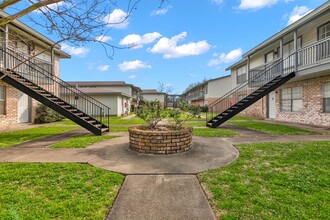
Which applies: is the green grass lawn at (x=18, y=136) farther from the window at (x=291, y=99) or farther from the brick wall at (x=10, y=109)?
the window at (x=291, y=99)

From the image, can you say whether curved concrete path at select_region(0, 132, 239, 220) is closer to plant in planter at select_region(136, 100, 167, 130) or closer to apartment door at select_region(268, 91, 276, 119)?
plant in planter at select_region(136, 100, 167, 130)

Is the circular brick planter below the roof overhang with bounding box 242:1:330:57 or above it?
below

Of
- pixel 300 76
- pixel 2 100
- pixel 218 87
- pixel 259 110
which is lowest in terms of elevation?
pixel 259 110

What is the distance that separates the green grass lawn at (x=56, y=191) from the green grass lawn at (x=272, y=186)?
5.58 ft

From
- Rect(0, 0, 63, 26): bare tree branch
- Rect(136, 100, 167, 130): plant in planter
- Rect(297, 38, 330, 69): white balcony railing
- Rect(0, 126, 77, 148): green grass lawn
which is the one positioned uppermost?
Rect(297, 38, 330, 69): white balcony railing

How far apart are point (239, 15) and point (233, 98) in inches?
472

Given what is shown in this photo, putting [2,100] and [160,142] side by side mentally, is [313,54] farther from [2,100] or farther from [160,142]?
[2,100]

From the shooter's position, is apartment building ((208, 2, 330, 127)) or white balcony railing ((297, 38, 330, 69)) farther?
apartment building ((208, 2, 330, 127))

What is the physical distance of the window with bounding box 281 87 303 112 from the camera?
13367 millimetres

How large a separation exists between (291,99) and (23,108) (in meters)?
19.1

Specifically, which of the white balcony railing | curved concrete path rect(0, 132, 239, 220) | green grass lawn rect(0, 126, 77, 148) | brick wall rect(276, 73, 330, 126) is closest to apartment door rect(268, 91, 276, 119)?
brick wall rect(276, 73, 330, 126)

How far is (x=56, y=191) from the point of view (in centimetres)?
327

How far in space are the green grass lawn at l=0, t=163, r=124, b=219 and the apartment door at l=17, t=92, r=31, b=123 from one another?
11354 millimetres

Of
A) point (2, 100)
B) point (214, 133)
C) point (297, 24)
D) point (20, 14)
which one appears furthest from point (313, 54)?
point (2, 100)
